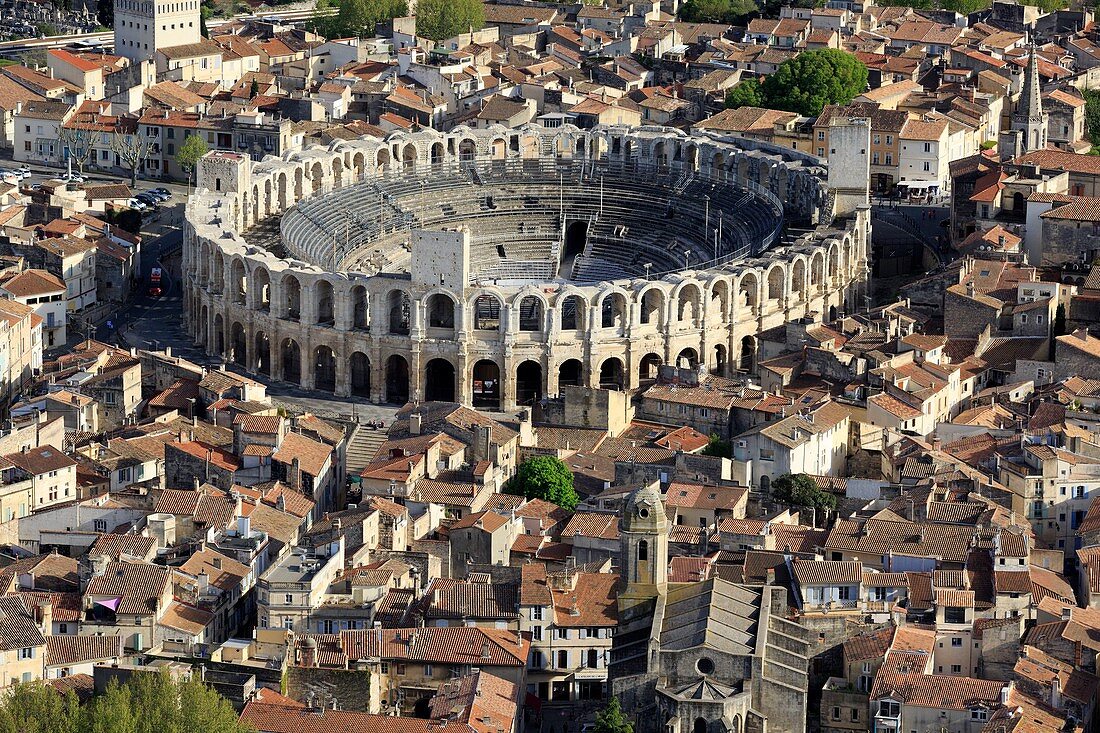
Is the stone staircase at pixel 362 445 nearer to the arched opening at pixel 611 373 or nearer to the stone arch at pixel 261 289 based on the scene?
the arched opening at pixel 611 373

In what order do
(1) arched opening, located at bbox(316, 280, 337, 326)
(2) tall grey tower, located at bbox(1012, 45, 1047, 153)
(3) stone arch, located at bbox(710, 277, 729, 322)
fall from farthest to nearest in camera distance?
(2) tall grey tower, located at bbox(1012, 45, 1047, 153)
(3) stone arch, located at bbox(710, 277, 729, 322)
(1) arched opening, located at bbox(316, 280, 337, 326)

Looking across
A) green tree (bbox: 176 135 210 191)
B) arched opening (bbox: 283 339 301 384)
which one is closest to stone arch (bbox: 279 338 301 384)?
arched opening (bbox: 283 339 301 384)

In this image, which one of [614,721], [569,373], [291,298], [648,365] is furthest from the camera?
[291,298]

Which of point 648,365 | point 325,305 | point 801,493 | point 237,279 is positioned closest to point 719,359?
point 648,365

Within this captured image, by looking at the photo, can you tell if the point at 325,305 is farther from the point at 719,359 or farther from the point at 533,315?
the point at 719,359

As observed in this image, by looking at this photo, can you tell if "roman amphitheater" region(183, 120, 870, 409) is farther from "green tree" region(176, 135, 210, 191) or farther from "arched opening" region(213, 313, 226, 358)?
"green tree" region(176, 135, 210, 191)

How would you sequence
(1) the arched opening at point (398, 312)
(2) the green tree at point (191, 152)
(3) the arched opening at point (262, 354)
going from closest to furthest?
1. (1) the arched opening at point (398, 312)
2. (3) the arched opening at point (262, 354)
3. (2) the green tree at point (191, 152)

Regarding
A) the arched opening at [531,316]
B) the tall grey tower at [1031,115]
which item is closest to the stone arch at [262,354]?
the arched opening at [531,316]
